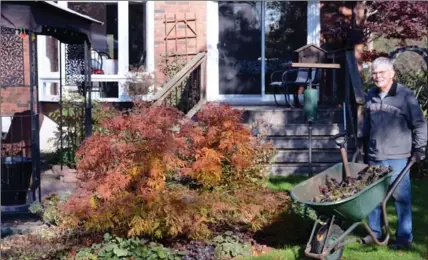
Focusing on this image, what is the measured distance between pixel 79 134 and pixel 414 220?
599 centimetres

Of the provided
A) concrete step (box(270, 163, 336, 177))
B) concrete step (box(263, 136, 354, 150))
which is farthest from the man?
concrete step (box(263, 136, 354, 150))

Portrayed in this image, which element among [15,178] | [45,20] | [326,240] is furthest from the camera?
[15,178]

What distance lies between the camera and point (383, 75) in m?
6.07

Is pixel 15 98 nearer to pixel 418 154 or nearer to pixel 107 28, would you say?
pixel 107 28

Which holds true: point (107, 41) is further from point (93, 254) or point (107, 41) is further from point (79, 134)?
point (93, 254)

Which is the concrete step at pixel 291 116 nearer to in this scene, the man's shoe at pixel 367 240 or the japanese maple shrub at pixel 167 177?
the japanese maple shrub at pixel 167 177

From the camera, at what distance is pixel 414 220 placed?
7.45 meters

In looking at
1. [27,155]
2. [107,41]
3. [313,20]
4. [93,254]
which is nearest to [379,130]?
[93,254]

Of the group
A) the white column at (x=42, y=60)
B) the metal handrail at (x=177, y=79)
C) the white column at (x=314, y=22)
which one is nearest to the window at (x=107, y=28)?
the white column at (x=42, y=60)

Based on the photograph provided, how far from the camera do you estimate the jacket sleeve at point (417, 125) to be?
6023 millimetres

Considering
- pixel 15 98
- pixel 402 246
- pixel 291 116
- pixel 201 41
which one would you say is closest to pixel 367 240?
pixel 402 246

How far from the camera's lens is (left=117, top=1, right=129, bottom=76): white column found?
1362 cm

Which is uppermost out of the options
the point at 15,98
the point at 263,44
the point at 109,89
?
the point at 263,44

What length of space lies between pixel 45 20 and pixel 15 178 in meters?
2.29
